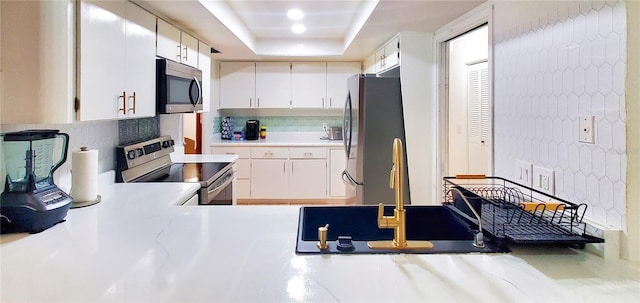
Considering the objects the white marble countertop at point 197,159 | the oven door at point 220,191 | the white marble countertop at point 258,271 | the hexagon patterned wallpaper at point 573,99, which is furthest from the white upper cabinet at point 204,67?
the hexagon patterned wallpaper at point 573,99

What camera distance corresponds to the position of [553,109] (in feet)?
5.38

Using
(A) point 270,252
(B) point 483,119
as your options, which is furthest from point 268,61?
(A) point 270,252

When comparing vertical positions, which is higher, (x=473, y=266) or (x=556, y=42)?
(x=556, y=42)

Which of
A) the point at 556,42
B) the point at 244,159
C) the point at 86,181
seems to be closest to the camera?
the point at 556,42

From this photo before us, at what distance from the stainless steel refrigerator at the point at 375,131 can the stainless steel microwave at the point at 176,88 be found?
4.21 feet

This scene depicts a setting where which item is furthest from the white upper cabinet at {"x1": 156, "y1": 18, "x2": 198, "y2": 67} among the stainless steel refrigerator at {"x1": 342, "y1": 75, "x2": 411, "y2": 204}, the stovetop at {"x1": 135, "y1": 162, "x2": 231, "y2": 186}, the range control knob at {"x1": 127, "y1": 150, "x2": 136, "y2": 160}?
the stainless steel refrigerator at {"x1": 342, "y1": 75, "x2": 411, "y2": 204}

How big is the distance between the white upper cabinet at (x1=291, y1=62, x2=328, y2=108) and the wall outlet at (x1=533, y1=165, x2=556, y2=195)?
384cm

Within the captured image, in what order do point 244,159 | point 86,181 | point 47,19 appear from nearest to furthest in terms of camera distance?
point 47,19 < point 86,181 < point 244,159

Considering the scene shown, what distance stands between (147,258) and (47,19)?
1025 millimetres

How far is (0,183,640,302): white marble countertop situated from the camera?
909 mm

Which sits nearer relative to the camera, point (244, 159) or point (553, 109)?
point (553, 109)

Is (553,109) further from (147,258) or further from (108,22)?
(108,22)

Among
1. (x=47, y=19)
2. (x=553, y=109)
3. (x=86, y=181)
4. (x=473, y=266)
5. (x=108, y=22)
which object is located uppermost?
(x=108, y=22)

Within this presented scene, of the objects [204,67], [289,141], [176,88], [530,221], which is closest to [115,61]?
[176,88]
